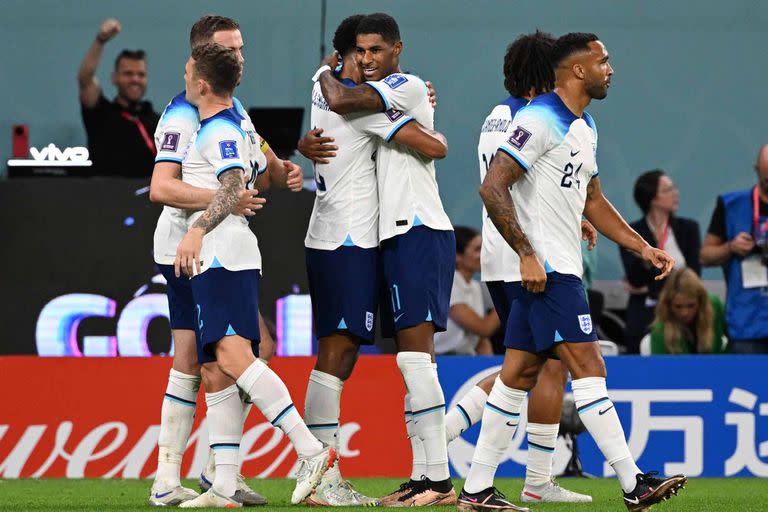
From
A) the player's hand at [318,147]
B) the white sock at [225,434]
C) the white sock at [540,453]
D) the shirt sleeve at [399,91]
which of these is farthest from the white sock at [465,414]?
the shirt sleeve at [399,91]

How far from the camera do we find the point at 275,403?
18.7 ft

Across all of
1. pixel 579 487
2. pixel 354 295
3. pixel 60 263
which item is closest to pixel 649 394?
pixel 579 487

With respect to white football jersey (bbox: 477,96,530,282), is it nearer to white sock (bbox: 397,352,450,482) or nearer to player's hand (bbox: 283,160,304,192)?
white sock (bbox: 397,352,450,482)

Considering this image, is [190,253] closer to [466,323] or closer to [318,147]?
[318,147]

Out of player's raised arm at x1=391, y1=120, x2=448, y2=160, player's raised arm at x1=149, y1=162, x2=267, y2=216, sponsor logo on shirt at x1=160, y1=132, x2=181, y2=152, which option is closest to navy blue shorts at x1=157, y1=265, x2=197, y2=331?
player's raised arm at x1=149, y1=162, x2=267, y2=216

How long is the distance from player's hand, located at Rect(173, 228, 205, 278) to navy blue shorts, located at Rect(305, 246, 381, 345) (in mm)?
747

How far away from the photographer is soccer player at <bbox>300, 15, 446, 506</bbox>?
6074mm

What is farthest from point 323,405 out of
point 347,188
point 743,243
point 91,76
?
point 91,76

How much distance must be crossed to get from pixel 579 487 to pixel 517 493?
0.61 metres

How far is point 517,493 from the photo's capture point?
23.1ft

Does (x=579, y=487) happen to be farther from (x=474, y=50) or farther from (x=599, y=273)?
(x=474, y=50)

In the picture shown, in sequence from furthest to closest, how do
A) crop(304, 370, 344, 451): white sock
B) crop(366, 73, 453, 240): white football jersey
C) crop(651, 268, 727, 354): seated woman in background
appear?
crop(651, 268, 727, 354): seated woman in background → crop(304, 370, 344, 451): white sock → crop(366, 73, 453, 240): white football jersey

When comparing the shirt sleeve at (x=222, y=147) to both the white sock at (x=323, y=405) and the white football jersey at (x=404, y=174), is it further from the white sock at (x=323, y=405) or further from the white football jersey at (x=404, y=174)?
the white sock at (x=323, y=405)

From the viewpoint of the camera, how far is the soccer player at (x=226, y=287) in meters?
5.63
